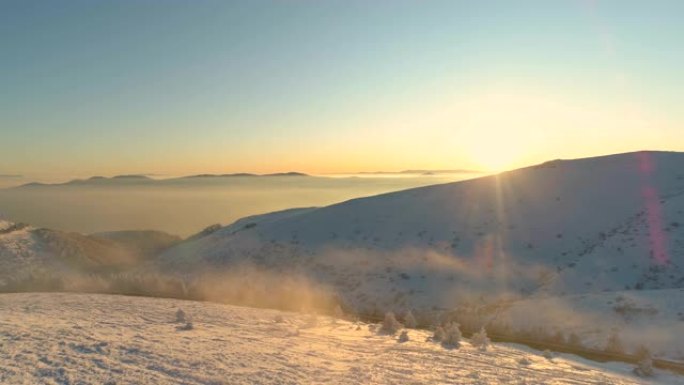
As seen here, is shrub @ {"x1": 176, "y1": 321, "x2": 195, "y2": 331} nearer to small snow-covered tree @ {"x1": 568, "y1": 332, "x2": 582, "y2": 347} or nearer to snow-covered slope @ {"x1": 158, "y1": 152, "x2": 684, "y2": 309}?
small snow-covered tree @ {"x1": 568, "y1": 332, "x2": 582, "y2": 347}

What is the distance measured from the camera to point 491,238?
35.3 metres

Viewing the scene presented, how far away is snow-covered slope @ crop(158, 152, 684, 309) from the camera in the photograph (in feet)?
93.7

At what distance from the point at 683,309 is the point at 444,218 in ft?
71.8

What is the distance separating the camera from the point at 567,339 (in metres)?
17.8

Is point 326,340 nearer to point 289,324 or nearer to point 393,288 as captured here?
point 289,324

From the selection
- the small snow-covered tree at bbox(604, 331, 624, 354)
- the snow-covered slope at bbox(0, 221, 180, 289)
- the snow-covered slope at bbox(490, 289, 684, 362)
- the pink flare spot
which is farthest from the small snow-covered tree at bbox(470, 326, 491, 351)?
the snow-covered slope at bbox(0, 221, 180, 289)

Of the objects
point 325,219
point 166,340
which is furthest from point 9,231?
point 166,340

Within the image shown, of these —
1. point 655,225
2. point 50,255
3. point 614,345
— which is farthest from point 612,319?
point 50,255

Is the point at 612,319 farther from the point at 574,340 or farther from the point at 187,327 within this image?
the point at 187,327

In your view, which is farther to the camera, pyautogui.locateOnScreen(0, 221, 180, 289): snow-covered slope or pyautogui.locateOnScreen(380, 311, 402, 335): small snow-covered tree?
pyautogui.locateOnScreen(0, 221, 180, 289): snow-covered slope

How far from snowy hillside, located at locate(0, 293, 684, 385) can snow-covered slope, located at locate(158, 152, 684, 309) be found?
12961 millimetres

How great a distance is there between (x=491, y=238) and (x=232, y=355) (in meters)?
26.7

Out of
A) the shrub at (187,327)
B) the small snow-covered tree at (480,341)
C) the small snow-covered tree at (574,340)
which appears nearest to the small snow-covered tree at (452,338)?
the small snow-covered tree at (480,341)

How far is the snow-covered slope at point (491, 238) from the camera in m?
28.5
